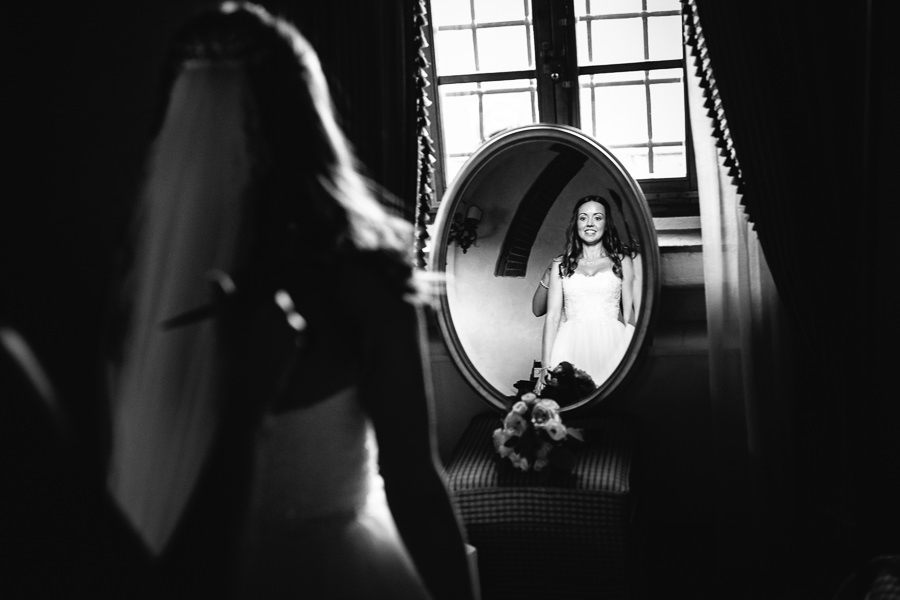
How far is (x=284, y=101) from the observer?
847 mm

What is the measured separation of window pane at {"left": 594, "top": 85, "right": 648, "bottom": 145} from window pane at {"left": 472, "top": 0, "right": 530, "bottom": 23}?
1.00ft

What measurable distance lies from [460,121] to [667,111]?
58 centimetres

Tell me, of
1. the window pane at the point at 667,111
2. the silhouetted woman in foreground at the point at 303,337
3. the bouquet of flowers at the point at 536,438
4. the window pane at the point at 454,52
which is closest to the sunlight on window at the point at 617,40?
the window pane at the point at 667,111

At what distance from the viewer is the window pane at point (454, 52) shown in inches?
101

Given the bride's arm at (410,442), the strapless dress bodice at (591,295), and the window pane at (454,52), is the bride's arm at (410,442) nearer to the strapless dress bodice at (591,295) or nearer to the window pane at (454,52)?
the strapless dress bodice at (591,295)

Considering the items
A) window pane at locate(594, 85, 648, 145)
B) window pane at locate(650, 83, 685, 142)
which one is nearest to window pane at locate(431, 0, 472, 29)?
window pane at locate(594, 85, 648, 145)

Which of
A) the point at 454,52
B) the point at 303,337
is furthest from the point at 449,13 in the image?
the point at 303,337

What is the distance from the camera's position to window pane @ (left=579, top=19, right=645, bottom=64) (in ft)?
8.04

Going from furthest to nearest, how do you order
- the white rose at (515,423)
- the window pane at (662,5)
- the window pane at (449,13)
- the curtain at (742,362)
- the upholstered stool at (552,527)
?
the window pane at (449,13) < the window pane at (662,5) < the curtain at (742,362) < the white rose at (515,423) < the upholstered stool at (552,527)

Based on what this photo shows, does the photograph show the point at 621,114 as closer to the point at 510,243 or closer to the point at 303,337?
the point at 510,243

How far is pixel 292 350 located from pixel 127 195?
1.70 m

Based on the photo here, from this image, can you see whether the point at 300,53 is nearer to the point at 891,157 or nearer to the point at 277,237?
the point at 277,237

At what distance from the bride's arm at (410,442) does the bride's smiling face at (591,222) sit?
145 centimetres

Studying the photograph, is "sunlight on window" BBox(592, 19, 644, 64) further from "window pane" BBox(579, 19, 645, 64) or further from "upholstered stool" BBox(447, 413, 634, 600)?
"upholstered stool" BBox(447, 413, 634, 600)
